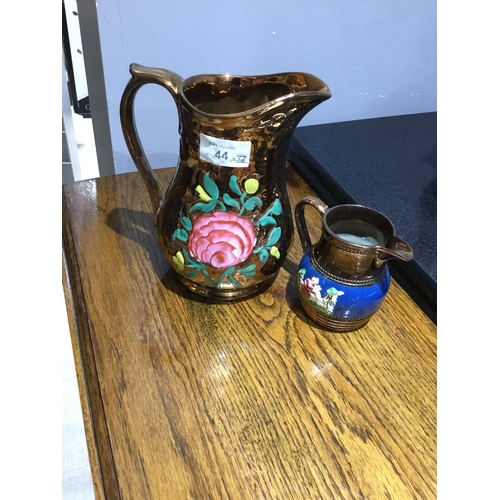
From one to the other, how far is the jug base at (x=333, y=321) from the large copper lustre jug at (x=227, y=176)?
58 mm

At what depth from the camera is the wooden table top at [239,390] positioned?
1.38 feet

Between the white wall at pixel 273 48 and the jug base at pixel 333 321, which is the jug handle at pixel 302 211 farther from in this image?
the white wall at pixel 273 48

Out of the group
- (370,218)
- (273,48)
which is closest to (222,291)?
(370,218)

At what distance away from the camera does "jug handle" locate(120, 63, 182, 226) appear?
484 millimetres

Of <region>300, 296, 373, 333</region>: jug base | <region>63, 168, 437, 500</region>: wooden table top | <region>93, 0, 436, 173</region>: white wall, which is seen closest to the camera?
<region>63, 168, 437, 500</region>: wooden table top

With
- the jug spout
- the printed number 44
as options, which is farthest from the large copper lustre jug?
the jug spout

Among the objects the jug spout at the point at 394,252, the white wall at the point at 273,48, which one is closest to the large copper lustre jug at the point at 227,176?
the jug spout at the point at 394,252

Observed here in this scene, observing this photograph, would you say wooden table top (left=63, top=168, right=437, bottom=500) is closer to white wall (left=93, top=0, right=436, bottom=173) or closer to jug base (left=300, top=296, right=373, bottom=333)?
jug base (left=300, top=296, right=373, bottom=333)

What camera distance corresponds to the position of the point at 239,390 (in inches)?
19.1

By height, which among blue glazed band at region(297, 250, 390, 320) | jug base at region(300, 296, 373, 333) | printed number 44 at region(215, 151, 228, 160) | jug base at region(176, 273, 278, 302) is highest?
printed number 44 at region(215, 151, 228, 160)

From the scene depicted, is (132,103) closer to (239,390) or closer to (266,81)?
(266,81)

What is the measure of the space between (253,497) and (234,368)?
129mm

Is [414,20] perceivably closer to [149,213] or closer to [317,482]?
[149,213]

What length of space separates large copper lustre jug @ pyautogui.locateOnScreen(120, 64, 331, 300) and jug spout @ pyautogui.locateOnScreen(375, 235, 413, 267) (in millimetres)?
102
